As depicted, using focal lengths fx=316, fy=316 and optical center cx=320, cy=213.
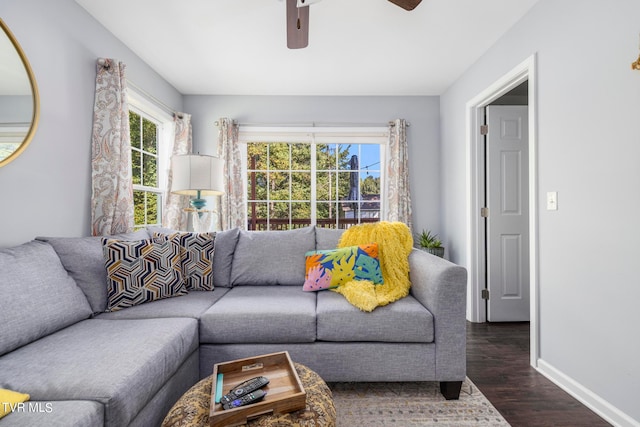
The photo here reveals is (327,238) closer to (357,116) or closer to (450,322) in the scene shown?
(450,322)

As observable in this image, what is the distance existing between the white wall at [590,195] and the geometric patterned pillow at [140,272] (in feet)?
7.81

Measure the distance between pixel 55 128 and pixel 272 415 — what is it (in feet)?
7.04

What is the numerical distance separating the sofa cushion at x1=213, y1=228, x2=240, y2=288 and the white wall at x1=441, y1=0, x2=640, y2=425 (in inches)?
85.4

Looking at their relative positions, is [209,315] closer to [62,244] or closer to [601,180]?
[62,244]

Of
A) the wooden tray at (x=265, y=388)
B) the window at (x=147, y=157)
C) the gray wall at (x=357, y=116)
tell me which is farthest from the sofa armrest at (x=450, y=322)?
the window at (x=147, y=157)

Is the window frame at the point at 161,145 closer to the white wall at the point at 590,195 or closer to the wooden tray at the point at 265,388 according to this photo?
the wooden tray at the point at 265,388

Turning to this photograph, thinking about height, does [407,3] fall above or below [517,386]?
above

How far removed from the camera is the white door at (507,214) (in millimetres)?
3012

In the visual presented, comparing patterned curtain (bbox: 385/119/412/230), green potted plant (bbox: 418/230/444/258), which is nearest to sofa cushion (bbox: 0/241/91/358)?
green potted plant (bbox: 418/230/444/258)

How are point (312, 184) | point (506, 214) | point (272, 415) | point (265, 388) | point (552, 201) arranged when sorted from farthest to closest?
1. point (312, 184)
2. point (506, 214)
3. point (552, 201)
4. point (265, 388)
5. point (272, 415)

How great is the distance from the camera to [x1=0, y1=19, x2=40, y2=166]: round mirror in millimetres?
1651

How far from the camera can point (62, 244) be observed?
1735mm

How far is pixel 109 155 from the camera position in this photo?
2.34 meters

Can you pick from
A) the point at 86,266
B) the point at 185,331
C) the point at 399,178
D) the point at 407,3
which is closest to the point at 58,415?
the point at 185,331
